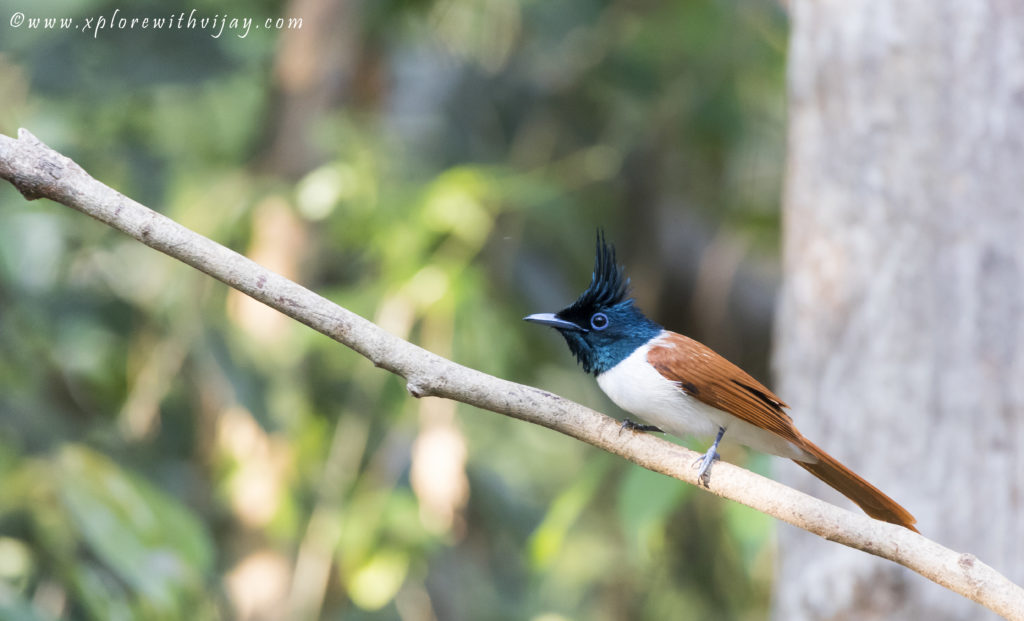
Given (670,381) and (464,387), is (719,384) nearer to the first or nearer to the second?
(670,381)

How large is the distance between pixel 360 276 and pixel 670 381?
3555mm

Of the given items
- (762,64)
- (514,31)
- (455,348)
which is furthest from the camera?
(514,31)

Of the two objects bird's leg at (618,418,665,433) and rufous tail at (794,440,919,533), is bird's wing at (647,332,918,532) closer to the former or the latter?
rufous tail at (794,440,919,533)

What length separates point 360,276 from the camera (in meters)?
5.44

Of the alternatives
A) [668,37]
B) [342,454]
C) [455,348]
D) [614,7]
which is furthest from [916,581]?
[614,7]

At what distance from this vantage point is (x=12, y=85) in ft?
17.4

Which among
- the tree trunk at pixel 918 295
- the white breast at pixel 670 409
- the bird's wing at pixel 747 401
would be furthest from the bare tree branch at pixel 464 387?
the tree trunk at pixel 918 295

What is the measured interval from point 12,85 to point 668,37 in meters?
3.37

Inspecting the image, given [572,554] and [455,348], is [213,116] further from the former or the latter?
[572,554]

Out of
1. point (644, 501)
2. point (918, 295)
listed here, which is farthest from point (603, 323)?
point (918, 295)

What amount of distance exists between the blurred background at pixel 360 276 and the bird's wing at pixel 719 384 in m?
1.90

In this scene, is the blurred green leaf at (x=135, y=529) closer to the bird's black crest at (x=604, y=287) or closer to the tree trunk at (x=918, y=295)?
the bird's black crest at (x=604, y=287)

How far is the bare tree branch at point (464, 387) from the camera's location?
5.35ft

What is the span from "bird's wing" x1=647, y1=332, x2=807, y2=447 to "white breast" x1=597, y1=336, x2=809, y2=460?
2 cm
